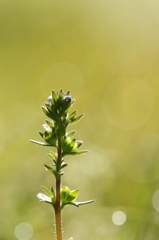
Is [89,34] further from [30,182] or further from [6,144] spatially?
[30,182]

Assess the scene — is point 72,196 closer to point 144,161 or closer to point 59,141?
point 59,141

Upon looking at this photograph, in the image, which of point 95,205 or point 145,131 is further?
point 145,131

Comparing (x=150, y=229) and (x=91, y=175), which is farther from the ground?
(x=91, y=175)

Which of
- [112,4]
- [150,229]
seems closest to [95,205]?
[150,229]

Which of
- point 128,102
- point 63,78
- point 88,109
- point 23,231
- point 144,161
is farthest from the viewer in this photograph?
point 63,78

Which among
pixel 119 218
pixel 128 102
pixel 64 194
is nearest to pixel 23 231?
pixel 119 218

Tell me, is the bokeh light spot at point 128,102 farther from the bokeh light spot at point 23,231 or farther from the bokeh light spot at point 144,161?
the bokeh light spot at point 23,231

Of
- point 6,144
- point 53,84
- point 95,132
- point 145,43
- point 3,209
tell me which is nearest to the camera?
point 3,209
